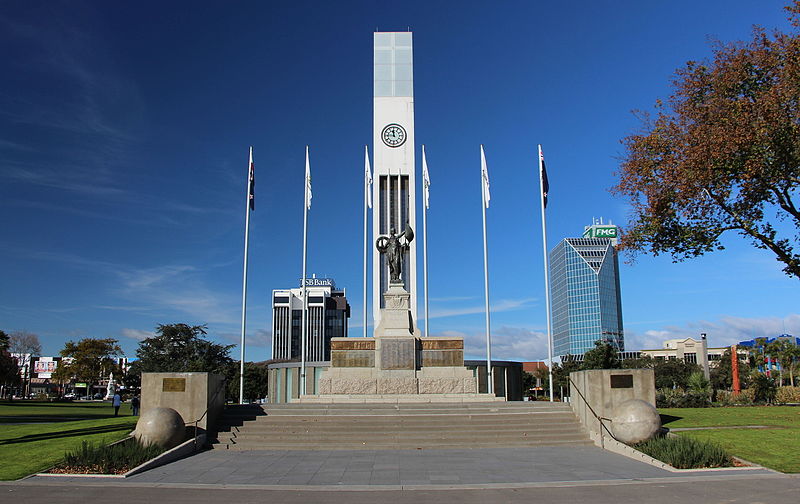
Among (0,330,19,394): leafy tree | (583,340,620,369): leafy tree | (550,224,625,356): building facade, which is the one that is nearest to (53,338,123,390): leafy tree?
(0,330,19,394): leafy tree

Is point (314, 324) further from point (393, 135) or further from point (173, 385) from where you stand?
point (173, 385)

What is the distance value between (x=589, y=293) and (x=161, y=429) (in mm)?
179294

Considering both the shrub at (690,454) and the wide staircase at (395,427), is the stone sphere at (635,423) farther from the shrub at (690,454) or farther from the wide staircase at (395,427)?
the wide staircase at (395,427)

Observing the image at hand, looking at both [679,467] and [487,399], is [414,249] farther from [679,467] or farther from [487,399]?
[679,467]

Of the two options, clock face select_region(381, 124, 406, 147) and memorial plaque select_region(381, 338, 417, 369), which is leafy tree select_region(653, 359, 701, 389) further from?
memorial plaque select_region(381, 338, 417, 369)

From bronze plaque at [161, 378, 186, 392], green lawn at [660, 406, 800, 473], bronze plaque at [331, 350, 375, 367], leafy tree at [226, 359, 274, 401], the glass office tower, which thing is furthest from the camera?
the glass office tower

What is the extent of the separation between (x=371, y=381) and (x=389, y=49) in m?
55.7

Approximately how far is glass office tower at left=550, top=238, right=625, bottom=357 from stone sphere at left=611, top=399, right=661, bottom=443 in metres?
172

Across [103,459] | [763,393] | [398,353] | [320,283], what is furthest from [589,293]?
[103,459]

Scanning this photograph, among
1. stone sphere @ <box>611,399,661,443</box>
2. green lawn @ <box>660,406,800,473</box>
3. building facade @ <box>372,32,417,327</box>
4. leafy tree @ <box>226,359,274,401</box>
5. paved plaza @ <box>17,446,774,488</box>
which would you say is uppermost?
building facade @ <box>372,32,417,327</box>

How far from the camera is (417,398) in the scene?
2258cm

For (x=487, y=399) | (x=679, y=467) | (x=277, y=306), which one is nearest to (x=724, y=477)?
(x=679, y=467)

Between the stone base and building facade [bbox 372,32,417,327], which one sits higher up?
building facade [bbox 372,32,417,327]

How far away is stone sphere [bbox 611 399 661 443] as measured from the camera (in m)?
14.8
